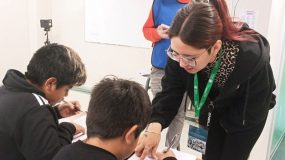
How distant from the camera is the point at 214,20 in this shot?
0.99 m

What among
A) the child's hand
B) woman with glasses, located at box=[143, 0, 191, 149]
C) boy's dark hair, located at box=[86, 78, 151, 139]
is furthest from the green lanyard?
woman with glasses, located at box=[143, 0, 191, 149]

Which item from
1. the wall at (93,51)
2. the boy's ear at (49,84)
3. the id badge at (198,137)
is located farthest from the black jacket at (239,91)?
the wall at (93,51)

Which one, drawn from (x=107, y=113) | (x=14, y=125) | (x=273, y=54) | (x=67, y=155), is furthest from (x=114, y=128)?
(x=273, y=54)

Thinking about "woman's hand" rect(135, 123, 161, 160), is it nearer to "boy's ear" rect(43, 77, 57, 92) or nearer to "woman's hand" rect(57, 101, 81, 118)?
"boy's ear" rect(43, 77, 57, 92)

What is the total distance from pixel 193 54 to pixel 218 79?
0.22 m

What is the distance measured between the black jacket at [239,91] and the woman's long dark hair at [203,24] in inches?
5.3

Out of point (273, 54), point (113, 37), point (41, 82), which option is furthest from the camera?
point (113, 37)

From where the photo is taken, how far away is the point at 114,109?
91cm

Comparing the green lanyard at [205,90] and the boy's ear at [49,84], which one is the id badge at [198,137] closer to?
the green lanyard at [205,90]

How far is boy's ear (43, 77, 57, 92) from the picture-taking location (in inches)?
48.1

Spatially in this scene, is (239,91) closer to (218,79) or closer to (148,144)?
(218,79)

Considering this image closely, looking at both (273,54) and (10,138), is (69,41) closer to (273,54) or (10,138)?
(273,54)

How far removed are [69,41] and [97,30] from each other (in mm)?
580

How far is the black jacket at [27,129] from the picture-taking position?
3.46ft
